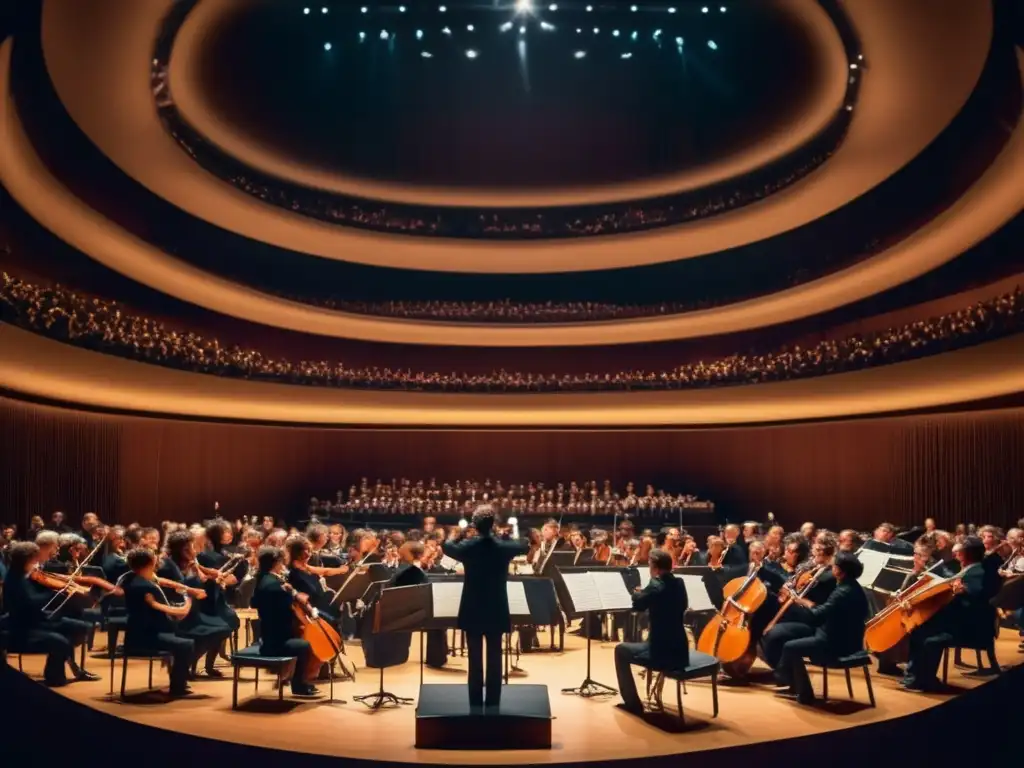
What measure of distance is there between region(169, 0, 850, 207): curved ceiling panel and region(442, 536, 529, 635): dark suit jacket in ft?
31.8

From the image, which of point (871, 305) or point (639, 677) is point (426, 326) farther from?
point (639, 677)

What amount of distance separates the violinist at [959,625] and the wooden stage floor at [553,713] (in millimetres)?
257

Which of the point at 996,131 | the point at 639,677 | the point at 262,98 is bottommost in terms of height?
the point at 639,677

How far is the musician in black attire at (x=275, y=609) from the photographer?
26.0 feet

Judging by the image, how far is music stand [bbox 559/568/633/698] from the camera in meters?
8.21

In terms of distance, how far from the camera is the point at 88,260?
1727 centimetres

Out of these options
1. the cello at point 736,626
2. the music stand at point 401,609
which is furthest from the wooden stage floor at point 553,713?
the music stand at point 401,609

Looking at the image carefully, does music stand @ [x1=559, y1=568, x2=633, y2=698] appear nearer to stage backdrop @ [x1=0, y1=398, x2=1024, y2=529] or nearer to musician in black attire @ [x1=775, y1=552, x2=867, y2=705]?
musician in black attire @ [x1=775, y1=552, x2=867, y2=705]

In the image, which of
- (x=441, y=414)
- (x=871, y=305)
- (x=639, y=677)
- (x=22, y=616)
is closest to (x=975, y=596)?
(x=639, y=677)

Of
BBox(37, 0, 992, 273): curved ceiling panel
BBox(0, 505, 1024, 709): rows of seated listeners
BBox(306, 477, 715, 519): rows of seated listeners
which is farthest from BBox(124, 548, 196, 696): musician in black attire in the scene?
BBox(306, 477, 715, 519): rows of seated listeners

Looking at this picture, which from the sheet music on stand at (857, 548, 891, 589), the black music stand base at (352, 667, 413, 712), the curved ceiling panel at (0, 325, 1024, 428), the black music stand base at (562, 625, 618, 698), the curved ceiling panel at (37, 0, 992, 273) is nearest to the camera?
the black music stand base at (352, 667, 413, 712)

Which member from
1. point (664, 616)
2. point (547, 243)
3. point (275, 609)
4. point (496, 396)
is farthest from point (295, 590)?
point (547, 243)

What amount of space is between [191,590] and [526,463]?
19.2 metres

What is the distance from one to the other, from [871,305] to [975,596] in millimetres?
13185
